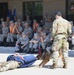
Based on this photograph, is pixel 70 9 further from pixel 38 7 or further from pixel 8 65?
pixel 8 65

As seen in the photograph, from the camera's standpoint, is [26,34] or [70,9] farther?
[70,9]

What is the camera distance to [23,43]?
53.8 feet

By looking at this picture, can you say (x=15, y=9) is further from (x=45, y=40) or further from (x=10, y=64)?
(x=10, y=64)

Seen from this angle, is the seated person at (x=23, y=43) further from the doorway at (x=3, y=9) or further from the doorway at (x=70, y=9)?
the doorway at (x=3, y=9)

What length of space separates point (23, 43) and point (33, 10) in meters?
3.32

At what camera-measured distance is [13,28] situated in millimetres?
17391

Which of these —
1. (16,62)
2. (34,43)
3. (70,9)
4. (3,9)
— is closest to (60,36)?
(16,62)

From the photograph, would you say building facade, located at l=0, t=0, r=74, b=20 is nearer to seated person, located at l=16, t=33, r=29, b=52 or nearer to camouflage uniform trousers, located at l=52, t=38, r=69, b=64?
seated person, located at l=16, t=33, r=29, b=52

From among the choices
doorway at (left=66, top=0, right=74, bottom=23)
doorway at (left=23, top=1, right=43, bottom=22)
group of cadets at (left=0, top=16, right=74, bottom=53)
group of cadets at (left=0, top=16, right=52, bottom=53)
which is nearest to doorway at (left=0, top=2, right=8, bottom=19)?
doorway at (left=23, top=1, right=43, bottom=22)

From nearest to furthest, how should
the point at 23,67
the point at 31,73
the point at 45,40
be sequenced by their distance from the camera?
the point at 31,73 < the point at 23,67 < the point at 45,40

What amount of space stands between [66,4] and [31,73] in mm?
7462

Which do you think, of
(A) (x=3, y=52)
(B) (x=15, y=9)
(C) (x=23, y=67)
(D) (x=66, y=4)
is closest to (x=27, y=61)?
(C) (x=23, y=67)

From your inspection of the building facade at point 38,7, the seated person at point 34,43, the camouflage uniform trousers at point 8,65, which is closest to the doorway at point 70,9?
the building facade at point 38,7

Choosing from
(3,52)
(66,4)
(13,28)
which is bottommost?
(3,52)
